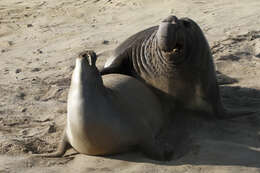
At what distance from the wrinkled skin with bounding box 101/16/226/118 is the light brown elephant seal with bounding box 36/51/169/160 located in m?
0.75

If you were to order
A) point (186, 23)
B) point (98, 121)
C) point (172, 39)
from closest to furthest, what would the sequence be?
point (98, 121)
point (172, 39)
point (186, 23)

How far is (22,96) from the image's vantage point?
584 centimetres

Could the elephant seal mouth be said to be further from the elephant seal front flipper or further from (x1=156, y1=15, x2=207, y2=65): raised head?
the elephant seal front flipper

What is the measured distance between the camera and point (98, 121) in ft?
12.7

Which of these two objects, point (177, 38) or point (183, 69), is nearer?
point (177, 38)

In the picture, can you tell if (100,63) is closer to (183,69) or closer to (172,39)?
(183,69)

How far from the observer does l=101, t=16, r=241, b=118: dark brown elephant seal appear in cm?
468

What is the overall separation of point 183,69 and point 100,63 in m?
2.29

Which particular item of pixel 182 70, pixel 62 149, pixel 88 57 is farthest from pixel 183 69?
pixel 62 149

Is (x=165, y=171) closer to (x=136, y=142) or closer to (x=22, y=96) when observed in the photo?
(x=136, y=142)

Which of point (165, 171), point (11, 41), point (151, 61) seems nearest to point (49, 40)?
point (11, 41)

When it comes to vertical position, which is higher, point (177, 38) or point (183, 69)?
point (177, 38)

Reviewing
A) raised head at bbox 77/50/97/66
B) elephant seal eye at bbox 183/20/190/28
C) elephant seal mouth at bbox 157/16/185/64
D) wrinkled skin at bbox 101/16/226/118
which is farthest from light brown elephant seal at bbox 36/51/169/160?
elephant seal eye at bbox 183/20/190/28

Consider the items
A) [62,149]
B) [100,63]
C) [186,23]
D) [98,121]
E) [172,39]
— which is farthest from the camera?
[100,63]
